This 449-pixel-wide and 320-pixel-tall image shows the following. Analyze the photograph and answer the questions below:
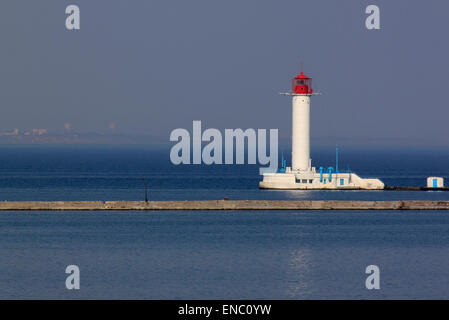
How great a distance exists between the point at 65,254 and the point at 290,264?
13.0 metres

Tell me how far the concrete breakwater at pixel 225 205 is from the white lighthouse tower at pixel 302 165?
19.1m

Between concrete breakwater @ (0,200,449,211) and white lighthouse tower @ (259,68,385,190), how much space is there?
19074 millimetres

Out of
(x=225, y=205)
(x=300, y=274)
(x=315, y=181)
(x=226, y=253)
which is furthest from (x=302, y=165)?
(x=300, y=274)

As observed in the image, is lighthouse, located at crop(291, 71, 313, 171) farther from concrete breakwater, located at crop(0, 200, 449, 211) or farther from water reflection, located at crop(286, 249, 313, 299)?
water reflection, located at crop(286, 249, 313, 299)

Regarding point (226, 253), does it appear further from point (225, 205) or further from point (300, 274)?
point (225, 205)

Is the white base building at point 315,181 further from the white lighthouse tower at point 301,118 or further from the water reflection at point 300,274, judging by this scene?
the water reflection at point 300,274

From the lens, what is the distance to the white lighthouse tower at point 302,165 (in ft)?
310

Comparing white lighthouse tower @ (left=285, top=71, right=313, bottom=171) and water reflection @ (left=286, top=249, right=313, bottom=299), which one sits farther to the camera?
white lighthouse tower @ (left=285, top=71, right=313, bottom=171)

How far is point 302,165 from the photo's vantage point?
96062mm

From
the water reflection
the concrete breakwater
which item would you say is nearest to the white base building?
the concrete breakwater

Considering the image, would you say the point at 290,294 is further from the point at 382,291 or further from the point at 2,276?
the point at 2,276

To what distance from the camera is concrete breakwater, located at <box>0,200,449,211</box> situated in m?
74.9

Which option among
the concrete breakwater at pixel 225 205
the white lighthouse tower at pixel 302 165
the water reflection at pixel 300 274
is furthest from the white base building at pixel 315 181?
the water reflection at pixel 300 274
